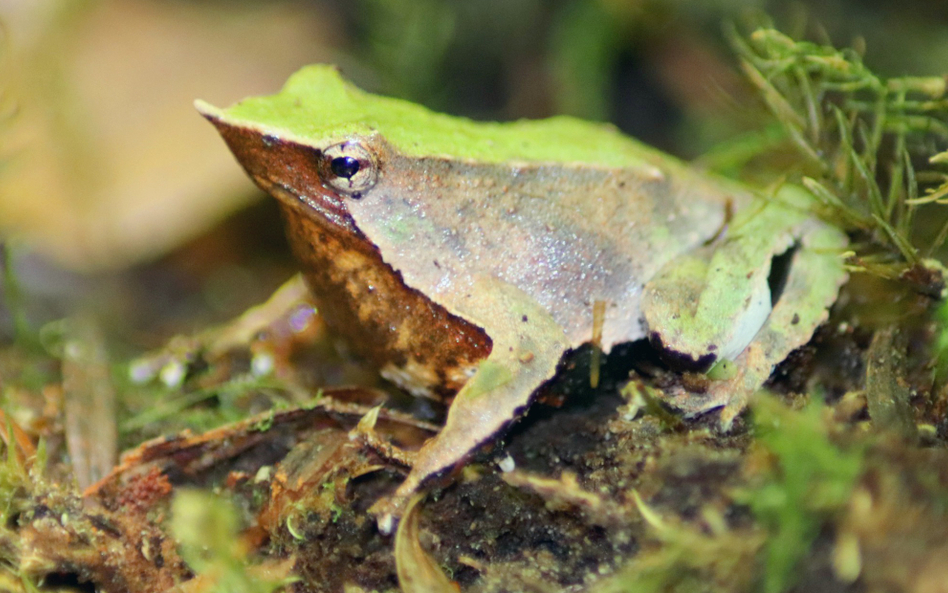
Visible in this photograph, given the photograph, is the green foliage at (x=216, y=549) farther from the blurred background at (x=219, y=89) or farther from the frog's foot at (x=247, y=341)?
the blurred background at (x=219, y=89)

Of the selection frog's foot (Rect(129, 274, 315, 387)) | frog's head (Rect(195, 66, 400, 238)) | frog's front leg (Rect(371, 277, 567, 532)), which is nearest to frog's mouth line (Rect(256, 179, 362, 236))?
frog's head (Rect(195, 66, 400, 238))

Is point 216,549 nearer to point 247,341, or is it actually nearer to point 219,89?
point 247,341

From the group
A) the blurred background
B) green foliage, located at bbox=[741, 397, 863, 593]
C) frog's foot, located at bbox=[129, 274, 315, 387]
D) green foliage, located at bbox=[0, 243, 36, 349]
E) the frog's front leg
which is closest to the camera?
green foliage, located at bbox=[741, 397, 863, 593]

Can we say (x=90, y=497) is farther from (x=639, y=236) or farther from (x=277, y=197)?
(x=639, y=236)

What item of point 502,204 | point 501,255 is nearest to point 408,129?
point 502,204

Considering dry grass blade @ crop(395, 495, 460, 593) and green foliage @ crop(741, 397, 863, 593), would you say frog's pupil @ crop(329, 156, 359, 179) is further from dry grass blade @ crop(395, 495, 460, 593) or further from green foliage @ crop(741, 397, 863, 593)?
green foliage @ crop(741, 397, 863, 593)

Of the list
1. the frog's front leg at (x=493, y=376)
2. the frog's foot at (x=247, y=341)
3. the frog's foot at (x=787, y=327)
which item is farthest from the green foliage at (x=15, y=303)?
the frog's foot at (x=787, y=327)

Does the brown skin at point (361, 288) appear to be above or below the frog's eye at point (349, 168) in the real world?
below
